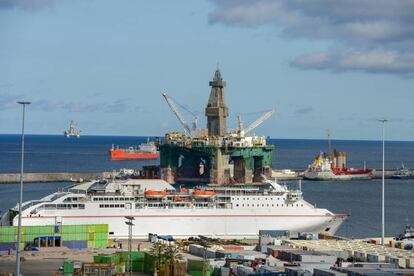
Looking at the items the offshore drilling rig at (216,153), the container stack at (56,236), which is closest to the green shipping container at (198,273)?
the container stack at (56,236)

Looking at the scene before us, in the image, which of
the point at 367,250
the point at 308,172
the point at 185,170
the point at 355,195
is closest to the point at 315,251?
the point at 367,250

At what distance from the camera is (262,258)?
53062 millimetres

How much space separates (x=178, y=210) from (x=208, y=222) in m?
2.41

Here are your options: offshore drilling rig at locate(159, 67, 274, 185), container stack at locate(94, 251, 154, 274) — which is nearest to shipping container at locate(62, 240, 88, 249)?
container stack at locate(94, 251, 154, 274)

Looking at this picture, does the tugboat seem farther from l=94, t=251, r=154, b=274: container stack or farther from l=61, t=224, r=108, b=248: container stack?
l=94, t=251, r=154, b=274: container stack

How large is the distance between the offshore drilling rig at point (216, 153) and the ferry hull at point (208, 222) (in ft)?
134

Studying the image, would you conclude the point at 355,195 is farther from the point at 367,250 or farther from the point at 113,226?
the point at 367,250

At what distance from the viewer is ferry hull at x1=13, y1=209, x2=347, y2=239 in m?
71.1

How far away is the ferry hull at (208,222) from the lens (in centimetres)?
7106

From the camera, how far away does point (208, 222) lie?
2896 inches

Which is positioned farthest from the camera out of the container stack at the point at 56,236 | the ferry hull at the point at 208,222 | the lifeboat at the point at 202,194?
the lifeboat at the point at 202,194

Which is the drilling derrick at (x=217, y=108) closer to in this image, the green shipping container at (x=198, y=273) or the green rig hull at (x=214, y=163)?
the green rig hull at (x=214, y=163)

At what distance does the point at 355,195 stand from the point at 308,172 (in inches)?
1284

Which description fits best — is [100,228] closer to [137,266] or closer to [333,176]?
[137,266]
